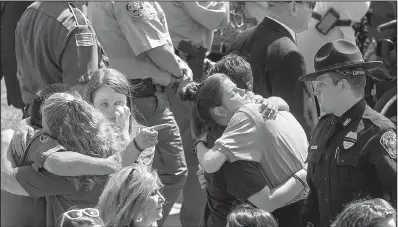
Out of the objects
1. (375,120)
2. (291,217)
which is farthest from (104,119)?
(375,120)

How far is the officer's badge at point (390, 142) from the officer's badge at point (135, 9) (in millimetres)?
2369

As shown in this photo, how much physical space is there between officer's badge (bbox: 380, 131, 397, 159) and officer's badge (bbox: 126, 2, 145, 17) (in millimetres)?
2369

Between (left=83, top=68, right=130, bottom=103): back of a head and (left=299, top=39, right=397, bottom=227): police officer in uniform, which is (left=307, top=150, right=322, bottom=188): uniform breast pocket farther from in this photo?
(left=83, top=68, right=130, bottom=103): back of a head

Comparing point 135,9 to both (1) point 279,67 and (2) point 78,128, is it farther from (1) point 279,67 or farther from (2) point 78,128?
(2) point 78,128

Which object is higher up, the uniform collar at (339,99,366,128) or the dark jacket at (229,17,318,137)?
the uniform collar at (339,99,366,128)

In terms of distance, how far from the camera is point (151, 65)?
6.04 metres

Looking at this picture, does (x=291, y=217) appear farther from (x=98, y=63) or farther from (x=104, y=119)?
(x=98, y=63)

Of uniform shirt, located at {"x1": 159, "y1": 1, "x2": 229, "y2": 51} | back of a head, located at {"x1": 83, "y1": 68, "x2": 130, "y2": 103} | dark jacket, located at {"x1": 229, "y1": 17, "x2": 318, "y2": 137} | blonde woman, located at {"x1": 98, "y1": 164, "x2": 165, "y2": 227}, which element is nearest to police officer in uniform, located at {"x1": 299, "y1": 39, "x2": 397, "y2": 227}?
blonde woman, located at {"x1": 98, "y1": 164, "x2": 165, "y2": 227}

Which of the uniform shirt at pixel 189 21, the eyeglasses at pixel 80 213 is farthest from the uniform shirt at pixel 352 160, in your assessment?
the uniform shirt at pixel 189 21

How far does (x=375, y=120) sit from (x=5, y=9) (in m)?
3.91

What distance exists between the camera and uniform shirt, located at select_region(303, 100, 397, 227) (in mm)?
3988

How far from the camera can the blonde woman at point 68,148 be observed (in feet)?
15.4

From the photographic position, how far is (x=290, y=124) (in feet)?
15.2

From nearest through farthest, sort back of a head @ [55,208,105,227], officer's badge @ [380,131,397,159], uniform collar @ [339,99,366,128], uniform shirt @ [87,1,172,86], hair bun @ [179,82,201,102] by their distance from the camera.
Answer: back of a head @ [55,208,105,227] → officer's badge @ [380,131,397,159] → uniform collar @ [339,99,366,128] → hair bun @ [179,82,201,102] → uniform shirt @ [87,1,172,86]
